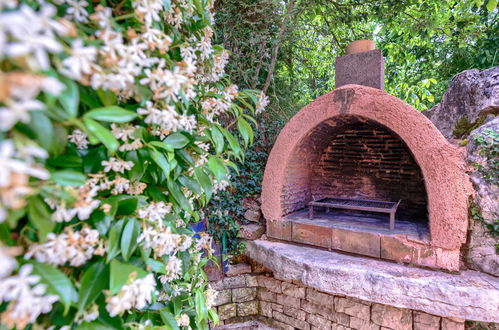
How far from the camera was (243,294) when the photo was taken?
116 inches

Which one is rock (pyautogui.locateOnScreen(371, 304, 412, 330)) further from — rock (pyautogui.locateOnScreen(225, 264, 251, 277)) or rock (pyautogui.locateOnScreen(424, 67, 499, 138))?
rock (pyautogui.locateOnScreen(424, 67, 499, 138))

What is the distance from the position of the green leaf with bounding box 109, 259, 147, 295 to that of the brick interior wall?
2.31m

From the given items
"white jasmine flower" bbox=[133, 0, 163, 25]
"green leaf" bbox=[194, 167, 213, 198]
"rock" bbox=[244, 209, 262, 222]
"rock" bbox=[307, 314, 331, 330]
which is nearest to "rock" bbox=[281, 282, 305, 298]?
"rock" bbox=[307, 314, 331, 330]

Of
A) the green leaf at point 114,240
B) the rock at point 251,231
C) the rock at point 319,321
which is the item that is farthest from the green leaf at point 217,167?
the rock at point 319,321

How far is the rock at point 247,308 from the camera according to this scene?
2930 mm

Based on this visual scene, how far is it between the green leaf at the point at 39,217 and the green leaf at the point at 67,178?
52 mm

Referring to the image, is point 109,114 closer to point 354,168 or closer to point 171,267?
point 171,267

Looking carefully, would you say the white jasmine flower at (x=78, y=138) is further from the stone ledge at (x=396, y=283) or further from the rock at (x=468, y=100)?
the rock at (x=468, y=100)

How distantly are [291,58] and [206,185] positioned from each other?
3.46m

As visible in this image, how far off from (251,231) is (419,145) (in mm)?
1791

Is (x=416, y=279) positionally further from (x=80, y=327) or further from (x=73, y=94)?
(x=73, y=94)

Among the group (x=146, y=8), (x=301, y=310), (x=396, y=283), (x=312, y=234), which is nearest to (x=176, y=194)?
(x=146, y=8)

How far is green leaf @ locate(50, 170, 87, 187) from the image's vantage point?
56cm

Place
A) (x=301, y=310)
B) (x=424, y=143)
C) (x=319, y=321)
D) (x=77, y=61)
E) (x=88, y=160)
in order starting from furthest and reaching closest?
(x=301, y=310), (x=319, y=321), (x=424, y=143), (x=88, y=160), (x=77, y=61)
